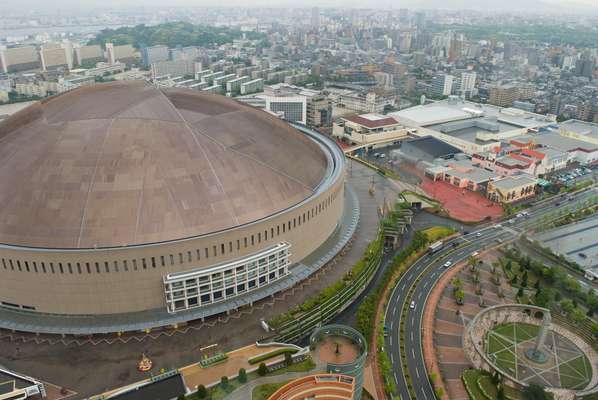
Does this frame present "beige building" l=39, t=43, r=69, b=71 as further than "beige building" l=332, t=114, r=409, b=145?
Yes

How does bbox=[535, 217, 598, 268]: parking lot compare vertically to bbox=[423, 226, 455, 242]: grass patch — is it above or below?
below

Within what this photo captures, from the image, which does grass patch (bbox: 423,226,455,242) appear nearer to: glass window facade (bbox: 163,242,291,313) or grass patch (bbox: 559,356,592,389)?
grass patch (bbox: 559,356,592,389)

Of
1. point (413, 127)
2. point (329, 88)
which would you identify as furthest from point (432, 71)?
point (413, 127)

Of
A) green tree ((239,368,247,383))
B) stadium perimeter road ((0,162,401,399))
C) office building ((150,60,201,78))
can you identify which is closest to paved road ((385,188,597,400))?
stadium perimeter road ((0,162,401,399))

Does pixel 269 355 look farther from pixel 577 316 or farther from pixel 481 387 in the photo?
pixel 577 316

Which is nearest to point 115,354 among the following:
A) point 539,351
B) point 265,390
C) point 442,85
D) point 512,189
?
point 265,390

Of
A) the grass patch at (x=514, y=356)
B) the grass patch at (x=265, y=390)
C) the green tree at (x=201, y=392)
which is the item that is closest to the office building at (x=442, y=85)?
the grass patch at (x=514, y=356)

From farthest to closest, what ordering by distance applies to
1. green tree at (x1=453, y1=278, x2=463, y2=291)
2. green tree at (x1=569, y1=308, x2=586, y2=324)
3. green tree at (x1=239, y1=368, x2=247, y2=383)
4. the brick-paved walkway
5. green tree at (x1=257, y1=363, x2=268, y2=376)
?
the brick-paved walkway → green tree at (x1=453, y1=278, x2=463, y2=291) → green tree at (x1=569, y1=308, x2=586, y2=324) → green tree at (x1=257, y1=363, x2=268, y2=376) → green tree at (x1=239, y1=368, x2=247, y2=383)
